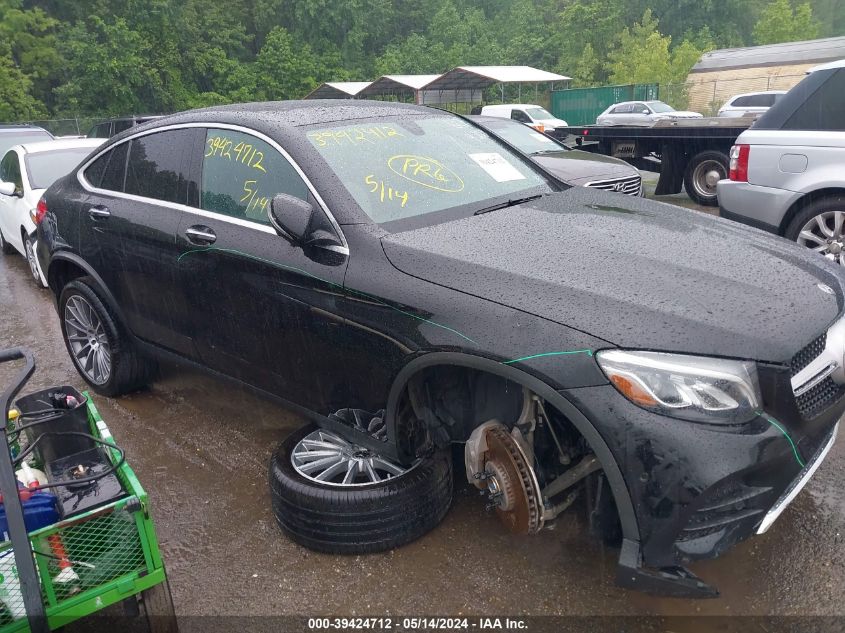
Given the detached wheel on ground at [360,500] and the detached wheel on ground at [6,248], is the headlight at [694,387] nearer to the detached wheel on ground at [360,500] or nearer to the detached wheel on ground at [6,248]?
the detached wheel on ground at [360,500]

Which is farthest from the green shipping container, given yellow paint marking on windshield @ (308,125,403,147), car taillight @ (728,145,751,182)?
yellow paint marking on windshield @ (308,125,403,147)

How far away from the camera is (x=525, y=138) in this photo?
8914mm

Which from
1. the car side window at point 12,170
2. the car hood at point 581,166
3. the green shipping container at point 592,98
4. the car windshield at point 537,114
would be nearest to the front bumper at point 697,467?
the car hood at point 581,166

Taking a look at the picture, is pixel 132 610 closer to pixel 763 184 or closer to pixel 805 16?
pixel 763 184

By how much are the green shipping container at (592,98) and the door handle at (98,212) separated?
33.8 meters

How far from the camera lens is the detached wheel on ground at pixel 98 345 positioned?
14.5ft

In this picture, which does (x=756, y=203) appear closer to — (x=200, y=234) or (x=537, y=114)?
(x=200, y=234)

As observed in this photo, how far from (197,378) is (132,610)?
279 centimetres

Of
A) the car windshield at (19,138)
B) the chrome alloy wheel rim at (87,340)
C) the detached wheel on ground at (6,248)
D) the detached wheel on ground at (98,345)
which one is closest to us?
the detached wheel on ground at (98,345)

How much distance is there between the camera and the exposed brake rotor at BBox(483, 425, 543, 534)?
2477 mm

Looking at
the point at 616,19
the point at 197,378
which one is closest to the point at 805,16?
the point at 616,19

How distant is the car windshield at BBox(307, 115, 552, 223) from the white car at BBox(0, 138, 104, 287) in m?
4.94

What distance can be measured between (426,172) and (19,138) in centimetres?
1115

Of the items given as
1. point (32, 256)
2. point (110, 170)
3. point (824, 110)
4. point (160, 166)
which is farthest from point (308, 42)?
point (160, 166)
